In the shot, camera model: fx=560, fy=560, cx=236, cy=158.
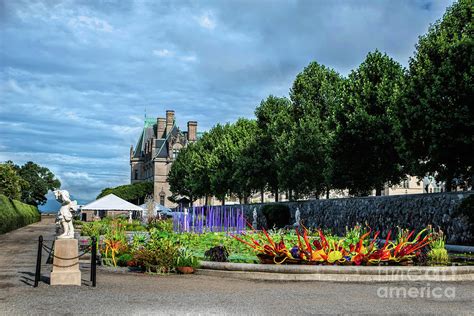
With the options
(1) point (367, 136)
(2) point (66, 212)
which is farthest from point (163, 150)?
(2) point (66, 212)

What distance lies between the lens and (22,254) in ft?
69.2

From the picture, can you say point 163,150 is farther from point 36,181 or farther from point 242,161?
point 242,161

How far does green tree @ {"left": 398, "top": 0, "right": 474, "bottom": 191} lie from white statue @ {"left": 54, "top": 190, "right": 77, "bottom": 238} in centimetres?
1935

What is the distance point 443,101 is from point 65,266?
840 inches

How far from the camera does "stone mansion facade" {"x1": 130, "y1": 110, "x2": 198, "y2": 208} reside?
109m

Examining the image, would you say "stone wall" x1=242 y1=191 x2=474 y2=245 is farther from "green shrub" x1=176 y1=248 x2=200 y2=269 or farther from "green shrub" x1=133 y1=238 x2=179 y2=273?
"green shrub" x1=133 y1=238 x2=179 y2=273

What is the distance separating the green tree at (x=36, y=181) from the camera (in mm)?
123375

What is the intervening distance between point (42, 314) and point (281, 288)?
526cm

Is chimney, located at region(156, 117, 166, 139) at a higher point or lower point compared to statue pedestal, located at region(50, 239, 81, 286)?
higher

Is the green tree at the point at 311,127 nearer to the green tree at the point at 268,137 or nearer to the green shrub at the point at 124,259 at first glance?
the green tree at the point at 268,137

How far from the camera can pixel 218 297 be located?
1076cm

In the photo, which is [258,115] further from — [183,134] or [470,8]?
[183,134]

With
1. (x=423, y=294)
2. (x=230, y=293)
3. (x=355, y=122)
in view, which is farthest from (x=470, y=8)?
(x=230, y=293)

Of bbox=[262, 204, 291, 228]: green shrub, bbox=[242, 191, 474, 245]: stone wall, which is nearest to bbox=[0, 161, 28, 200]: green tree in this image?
bbox=[262, 204, 291, 228]: green shrub
